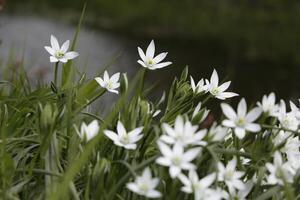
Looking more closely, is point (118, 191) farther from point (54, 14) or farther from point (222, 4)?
point (222, 4)

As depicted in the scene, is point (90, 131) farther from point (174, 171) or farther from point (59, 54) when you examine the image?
point (59, 54)

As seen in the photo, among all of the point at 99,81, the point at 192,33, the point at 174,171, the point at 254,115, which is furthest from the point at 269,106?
the point at 192,33

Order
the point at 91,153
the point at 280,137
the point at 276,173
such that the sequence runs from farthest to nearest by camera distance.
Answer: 1. the point at 280,137
2. the point at 91,153
3. the point at 276,173


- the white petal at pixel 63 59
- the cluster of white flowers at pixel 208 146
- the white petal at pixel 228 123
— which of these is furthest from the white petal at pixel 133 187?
the white petal at pixel 63 59

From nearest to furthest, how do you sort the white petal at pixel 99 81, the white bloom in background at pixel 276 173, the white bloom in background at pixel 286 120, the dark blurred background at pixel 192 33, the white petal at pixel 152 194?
the white petal at pixel 152 194 < the white bloom in background at pixel 276 173 < the white bloom in background at pixel 286 120 < the white petal at pixel 99 81 < the dark blurred background at pixel 192 33

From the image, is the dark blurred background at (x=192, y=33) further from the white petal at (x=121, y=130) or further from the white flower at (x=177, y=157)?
the white flower at (x=177, y=157)

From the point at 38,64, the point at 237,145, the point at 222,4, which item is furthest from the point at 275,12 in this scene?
the point at 237,145
